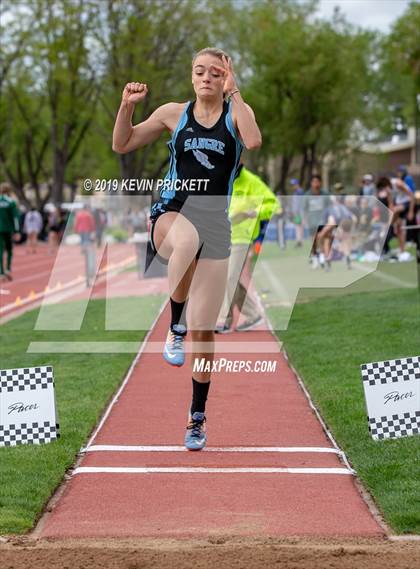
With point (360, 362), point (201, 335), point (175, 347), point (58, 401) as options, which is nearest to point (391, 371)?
point (201, 335)

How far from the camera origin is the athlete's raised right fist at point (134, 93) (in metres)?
6.65

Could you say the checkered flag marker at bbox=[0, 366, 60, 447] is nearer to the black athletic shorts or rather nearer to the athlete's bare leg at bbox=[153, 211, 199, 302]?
the athlete's bare leg at bbox=[153, 211, 199, 302]

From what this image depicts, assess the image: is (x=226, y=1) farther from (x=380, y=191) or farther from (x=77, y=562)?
(x=77, y=562)

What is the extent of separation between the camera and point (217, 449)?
7.14 m

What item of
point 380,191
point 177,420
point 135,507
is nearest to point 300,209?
point 380,191

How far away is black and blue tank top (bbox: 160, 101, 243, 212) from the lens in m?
6.46

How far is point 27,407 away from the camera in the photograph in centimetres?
720

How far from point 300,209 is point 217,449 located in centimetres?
2460

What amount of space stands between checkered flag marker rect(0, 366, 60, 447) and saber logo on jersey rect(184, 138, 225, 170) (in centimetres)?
180

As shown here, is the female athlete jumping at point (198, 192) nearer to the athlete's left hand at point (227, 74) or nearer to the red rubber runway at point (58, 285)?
the athlete's left hand at point (227, 74)

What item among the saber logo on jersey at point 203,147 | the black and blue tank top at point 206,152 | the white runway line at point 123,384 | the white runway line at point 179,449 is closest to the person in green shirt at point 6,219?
the white runway line at point 123,384

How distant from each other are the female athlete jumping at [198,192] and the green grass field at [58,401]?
0.98 meters

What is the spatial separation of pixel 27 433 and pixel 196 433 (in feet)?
3.83

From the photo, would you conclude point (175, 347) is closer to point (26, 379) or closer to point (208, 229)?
point (208, 229)
